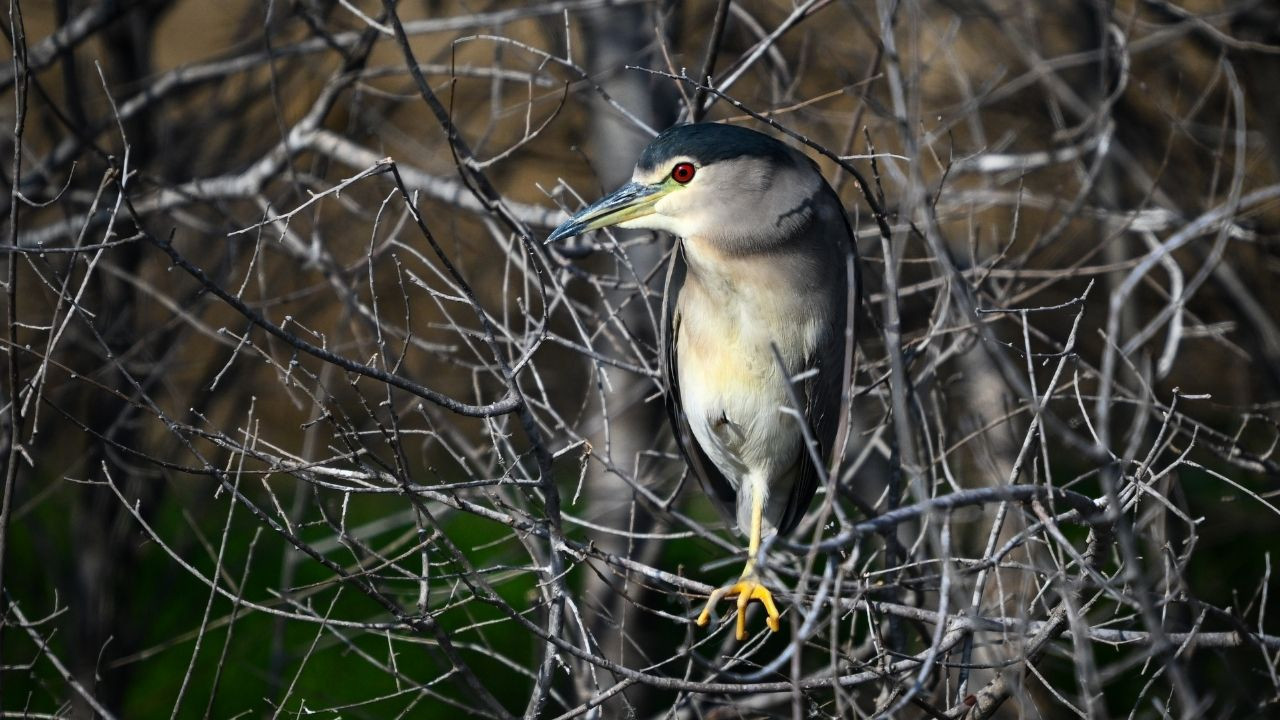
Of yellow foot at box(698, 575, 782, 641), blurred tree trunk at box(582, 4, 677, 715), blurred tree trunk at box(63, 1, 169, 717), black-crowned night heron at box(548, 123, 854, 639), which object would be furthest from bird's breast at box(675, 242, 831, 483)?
blurred tree trunk at box(63, 1, 169, 717)

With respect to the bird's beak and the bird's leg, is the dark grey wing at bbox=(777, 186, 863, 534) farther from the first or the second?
the bird's beak

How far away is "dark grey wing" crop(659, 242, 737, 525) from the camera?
10.6ft

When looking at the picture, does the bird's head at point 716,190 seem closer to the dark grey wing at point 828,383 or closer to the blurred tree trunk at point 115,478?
the dark grey wing at point 828,383

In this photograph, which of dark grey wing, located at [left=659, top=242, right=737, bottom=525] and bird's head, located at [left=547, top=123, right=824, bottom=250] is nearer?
bird's head, located at [left=547, top=123, right=824, bottom=250]

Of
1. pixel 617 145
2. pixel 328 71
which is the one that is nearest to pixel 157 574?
pixel 328 71

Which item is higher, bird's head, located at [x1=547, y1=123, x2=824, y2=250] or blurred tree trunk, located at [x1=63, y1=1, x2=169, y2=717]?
bird's head, located at [x1=547, y1=123, x2=824, y2=250]

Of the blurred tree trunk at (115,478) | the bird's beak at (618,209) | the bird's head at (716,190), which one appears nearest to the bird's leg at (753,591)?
the bird's head at (716,190)

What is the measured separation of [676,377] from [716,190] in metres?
0.61

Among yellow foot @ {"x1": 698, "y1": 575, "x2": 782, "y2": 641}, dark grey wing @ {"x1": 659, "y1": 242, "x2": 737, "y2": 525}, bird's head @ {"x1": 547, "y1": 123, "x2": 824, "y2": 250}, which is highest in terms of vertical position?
bird's head @ {"x1": 547, "y1": 123, "x2": 824, "y2": 250}

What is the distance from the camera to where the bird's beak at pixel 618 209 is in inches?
109

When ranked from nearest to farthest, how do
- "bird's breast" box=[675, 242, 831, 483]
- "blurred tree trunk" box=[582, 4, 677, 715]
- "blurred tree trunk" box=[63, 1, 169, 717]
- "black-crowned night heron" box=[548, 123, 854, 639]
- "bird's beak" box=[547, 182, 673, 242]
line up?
"bird's beak" box=[547, 182, 673, 242]
"black-crowned night heron" box=[548, 123, 854, 639]
"bird's breast" box=[675, 242, 831, 483]
"blurred tree trunk" box=[63, 1, 169, 717]
"blurred tree trunk" box=[582, 4, 677, 715]

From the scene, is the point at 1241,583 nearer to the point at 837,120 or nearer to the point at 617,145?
the point at 837,120

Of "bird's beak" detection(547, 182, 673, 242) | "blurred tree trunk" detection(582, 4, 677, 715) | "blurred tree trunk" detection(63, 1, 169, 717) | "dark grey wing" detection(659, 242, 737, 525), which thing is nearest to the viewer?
"bird's beak" detection(547, 182, 673, 242)

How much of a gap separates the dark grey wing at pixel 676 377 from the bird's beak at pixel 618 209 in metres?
0.25
